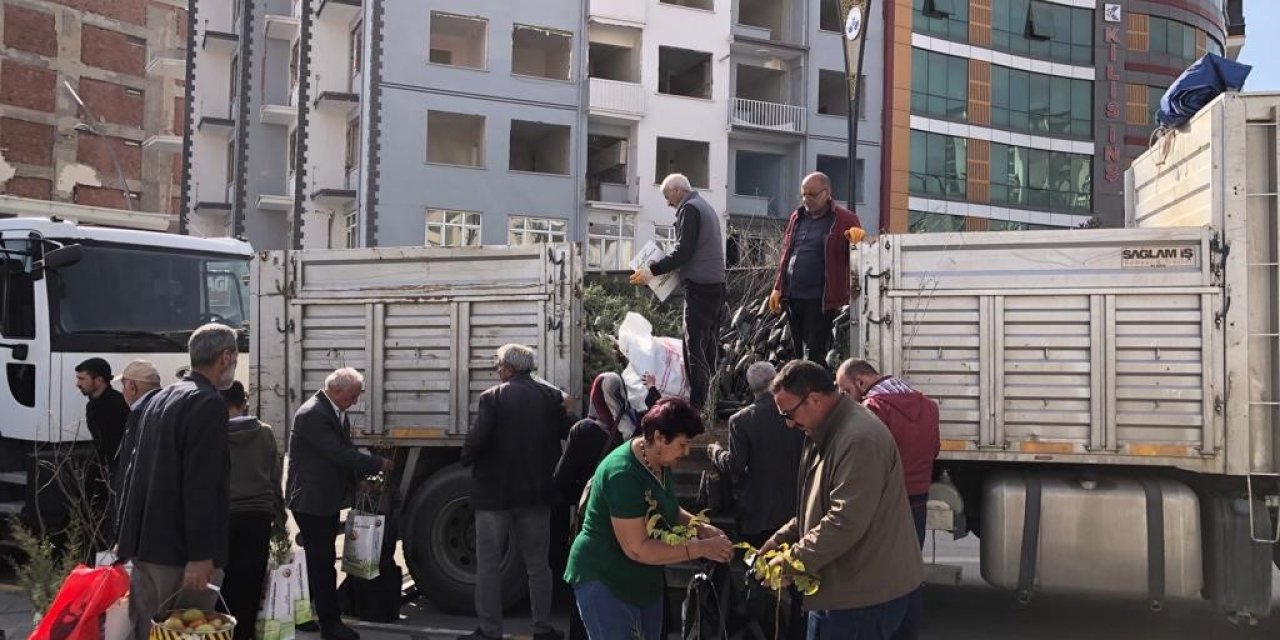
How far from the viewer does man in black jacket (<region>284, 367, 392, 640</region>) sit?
22.2ft

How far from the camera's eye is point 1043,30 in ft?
127

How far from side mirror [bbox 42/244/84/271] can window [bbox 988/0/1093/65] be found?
34.2m

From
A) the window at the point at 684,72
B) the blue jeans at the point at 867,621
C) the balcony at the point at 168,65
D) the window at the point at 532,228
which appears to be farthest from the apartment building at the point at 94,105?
the blue jeans at the point at 867,621

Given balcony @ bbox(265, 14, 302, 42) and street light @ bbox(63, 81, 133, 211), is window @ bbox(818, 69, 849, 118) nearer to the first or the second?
balcony @ bbox(265, 14, 302, 42)

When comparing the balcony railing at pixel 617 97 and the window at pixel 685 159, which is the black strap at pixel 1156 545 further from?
the window at pixel 685 159

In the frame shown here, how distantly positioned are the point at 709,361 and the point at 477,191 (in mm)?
23566

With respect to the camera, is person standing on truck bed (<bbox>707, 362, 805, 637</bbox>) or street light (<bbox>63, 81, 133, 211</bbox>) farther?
street light (<bbox>63, 81, 133, 211</bbox>)

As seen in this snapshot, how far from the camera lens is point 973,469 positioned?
6930 millimetres

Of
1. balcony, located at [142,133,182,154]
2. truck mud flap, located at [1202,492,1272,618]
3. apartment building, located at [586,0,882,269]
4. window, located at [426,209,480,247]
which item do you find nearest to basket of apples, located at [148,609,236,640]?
truck mud flap, located at [1202,492,1272,618]

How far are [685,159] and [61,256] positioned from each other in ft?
89.3

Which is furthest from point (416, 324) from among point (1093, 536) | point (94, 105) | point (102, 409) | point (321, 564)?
point (94, 105)

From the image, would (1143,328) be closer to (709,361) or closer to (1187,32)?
(709,361)

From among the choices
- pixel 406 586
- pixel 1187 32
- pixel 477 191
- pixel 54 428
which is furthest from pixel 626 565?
pixel 1187 32

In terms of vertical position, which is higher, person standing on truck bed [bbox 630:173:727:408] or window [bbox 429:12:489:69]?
window [bbox 429:12:489:69]
